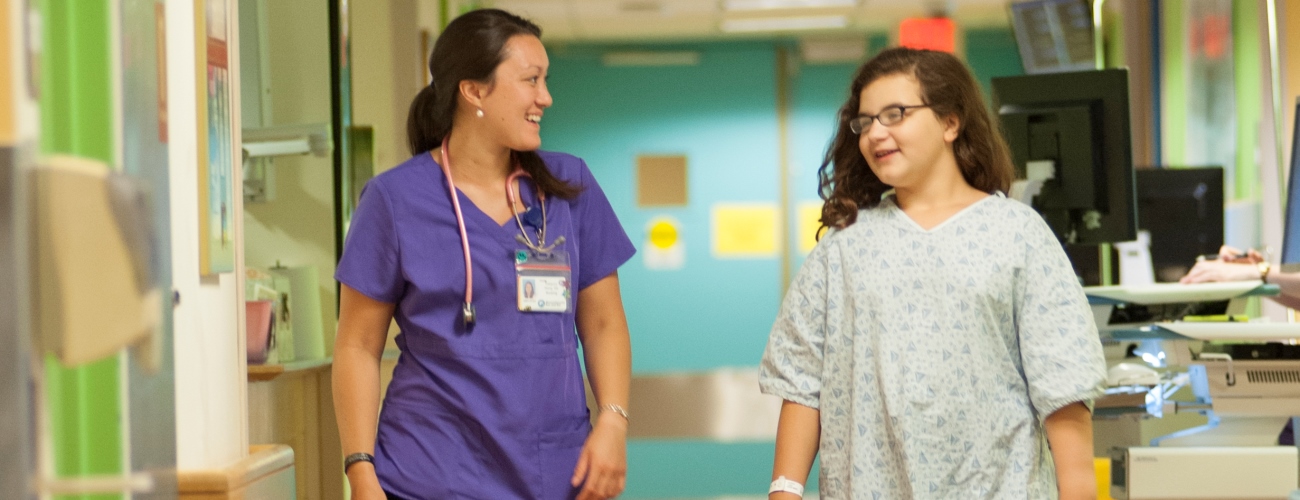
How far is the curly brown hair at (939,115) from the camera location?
1.54 m

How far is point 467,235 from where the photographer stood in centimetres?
152

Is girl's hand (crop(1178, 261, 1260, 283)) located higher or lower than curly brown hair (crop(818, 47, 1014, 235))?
lower

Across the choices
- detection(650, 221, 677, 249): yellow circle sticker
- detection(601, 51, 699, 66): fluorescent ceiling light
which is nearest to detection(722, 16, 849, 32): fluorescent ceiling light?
detection(601, 51, 699, 66): fluorescent ceiling light

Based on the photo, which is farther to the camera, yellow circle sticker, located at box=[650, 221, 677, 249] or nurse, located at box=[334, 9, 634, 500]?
yellow circle sticker, located at box=[650, 221, 677, 249]

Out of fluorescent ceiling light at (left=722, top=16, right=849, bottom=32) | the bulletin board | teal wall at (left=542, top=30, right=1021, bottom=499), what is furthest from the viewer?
teal wall at (left=542, top=30, right=1021, bottom=499)

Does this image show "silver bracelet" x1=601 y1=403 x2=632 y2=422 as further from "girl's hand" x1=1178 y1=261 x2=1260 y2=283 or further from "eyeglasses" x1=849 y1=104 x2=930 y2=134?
"girl's hand" x1=1178 y1=261 x2=1260 y2=283

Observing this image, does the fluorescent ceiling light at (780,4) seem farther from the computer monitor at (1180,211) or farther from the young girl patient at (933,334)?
the young girl patient at (933,334)

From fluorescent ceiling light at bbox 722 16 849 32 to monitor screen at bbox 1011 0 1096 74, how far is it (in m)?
1.65

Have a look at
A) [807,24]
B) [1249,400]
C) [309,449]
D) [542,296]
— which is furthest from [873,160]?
[807,24]

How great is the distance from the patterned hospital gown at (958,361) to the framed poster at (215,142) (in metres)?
0.77

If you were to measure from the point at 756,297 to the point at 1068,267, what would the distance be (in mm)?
6580

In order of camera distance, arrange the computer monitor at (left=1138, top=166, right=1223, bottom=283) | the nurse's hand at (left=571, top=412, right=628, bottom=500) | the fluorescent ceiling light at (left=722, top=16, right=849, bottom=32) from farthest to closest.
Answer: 1. the fluorescent ceiling light at (left=722, top=16, right=849, bottom=32)
2. the computer monitor at (left=1138, top=166, right=1223, bottom=283)
3. the nurse's hand at (left=571, top=412, right=628, bottom=500)

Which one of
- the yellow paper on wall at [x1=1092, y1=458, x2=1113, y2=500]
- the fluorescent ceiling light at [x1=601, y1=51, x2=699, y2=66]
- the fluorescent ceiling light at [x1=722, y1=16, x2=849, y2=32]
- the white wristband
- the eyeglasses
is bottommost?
the yellow paper on wall at [x1=1092, y1=458, x2=1113, y2=500]

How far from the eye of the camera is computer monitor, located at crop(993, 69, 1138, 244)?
2740mm
